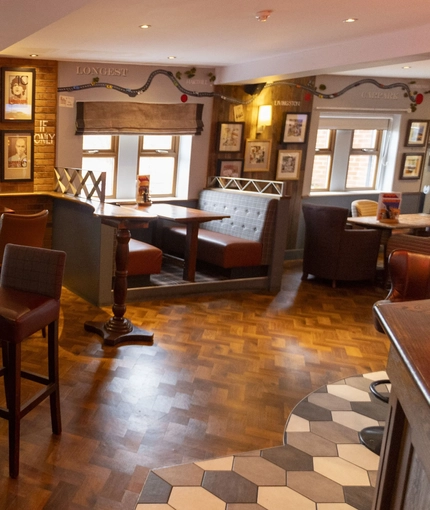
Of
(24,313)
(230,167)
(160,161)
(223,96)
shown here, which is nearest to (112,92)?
(160,161)

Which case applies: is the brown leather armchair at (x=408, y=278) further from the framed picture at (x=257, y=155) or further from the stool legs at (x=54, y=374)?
the framed picture at (x=257, y=155)

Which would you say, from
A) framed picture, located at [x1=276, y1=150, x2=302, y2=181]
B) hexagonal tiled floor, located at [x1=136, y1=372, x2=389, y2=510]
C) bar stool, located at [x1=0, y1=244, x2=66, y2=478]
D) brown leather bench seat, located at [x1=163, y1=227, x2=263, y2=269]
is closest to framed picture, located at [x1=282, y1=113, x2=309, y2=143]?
framed picture, located at [x1=276, y1=150, x2=302, y2=181]

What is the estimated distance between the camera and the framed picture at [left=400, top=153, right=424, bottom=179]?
9.16 m

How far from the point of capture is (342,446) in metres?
3.36

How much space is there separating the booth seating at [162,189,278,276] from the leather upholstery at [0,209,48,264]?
214 centimetres

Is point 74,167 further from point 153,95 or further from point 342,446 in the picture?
point 342,446

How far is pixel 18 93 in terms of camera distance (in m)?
6.02

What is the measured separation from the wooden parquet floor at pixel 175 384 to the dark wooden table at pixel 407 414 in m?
1.46

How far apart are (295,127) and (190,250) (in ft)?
8.90

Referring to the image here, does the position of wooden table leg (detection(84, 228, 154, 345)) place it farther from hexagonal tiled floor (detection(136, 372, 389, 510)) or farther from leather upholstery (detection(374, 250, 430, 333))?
leather upholstery (detection(374, 250, 430, 333))

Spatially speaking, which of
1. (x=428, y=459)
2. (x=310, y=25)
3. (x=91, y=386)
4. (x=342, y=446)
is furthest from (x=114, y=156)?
(x=428, y=459)

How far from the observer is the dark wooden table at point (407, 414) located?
4.36 ft

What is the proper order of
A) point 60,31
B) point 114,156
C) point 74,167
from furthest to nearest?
point 114,156 → point 74,167 → point 60,31

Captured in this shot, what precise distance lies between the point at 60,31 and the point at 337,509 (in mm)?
3629
